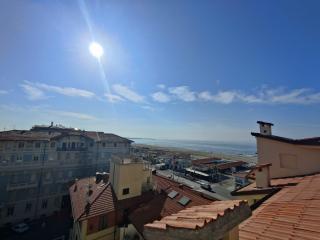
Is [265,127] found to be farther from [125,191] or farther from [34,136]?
[34,136]

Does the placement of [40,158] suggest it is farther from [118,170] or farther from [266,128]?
[266,128]

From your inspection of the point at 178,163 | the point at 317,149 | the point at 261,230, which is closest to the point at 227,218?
the point at 261,230

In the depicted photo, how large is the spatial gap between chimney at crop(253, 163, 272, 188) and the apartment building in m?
34.1

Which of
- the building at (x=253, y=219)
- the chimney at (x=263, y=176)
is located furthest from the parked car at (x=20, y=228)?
the chimney at (x=263, y=176)

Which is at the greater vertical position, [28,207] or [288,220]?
[288,220]

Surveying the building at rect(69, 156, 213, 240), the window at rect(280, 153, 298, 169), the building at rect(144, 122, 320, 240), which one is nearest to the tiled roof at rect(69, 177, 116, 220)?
the building at rect(69, 156, 213, 240)

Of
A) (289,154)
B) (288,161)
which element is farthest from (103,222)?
(289,154)

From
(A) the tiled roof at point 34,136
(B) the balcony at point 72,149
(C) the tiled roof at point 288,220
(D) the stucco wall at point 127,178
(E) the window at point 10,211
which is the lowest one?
(E) the window at point 10,211

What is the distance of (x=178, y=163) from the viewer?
72375mm

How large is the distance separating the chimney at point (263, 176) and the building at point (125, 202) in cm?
1084

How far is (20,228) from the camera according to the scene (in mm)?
29141

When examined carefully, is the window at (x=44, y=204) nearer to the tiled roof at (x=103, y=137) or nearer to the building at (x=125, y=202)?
the building at (x=125, y=202)

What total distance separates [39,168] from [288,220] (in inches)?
1481

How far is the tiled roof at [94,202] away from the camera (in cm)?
1945
